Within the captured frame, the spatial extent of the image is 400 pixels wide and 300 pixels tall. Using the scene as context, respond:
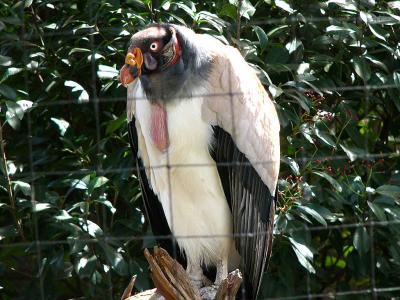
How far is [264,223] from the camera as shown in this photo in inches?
158

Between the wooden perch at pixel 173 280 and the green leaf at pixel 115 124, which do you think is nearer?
the wooden perch at pixel 173 280

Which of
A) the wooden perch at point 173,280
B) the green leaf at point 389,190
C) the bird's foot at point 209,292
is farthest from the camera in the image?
the green leaf at point 389,190

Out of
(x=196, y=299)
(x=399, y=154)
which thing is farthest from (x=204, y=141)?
(x=399, y=154)

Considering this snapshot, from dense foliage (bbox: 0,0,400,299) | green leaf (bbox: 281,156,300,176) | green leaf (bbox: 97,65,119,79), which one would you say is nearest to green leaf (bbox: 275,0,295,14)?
dense foliage (bbox: 0,0,400,299)

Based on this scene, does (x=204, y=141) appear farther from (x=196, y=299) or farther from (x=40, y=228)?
(x=40, y=228)

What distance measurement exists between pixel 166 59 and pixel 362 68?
92 cm

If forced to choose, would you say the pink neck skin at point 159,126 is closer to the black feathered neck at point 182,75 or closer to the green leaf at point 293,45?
the black feathered neck at point 182,75

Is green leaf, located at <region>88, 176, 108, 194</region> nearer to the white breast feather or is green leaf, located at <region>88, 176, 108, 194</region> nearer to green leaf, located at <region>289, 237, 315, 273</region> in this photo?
the white breast feather

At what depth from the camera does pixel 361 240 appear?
4367 mm

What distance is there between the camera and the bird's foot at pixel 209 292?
4.03 metres

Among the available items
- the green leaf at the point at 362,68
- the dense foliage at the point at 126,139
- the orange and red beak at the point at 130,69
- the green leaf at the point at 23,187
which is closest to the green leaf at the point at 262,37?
the dense foliage at the point at 126,139

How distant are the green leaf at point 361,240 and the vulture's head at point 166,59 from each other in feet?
3.61

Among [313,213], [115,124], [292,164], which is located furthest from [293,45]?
[115,124]

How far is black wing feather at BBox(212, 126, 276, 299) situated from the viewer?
12.6 feet
